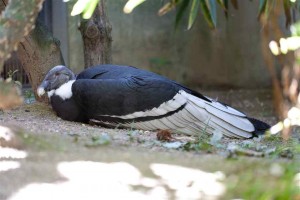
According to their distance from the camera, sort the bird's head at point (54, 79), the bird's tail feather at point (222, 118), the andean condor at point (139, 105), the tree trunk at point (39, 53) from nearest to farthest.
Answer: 1. the andean condor at point (139, 105)
2. the bird's tail feather at point (222, 118)
3. the bird's head at point (54, 79)
4. the tree trunk at point (39, 53)

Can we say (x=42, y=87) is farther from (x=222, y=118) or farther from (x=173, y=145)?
(x=173, y=145)

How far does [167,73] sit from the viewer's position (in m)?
Answer: 8.63

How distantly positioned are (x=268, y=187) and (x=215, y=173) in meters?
0.31

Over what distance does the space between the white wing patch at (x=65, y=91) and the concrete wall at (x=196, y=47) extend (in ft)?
11.8

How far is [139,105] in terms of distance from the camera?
14.4ft

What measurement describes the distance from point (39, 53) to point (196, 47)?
167 inches

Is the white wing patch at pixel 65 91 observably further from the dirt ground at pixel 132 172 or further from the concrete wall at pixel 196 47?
the concrete wall at pixel 196 47

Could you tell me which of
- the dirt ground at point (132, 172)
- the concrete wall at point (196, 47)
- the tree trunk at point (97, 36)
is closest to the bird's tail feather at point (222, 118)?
the tree trunk at point (97, 36)

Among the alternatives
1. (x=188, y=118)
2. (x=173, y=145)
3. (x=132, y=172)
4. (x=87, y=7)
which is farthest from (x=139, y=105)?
(x=87, y=7)

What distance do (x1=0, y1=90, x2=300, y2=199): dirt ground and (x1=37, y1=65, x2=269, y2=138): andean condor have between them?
54.3 inches

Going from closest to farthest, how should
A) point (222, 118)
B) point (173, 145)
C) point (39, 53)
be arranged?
point (173, 145) → point (222, 118) → point (39, 53)

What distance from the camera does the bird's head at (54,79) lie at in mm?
4672

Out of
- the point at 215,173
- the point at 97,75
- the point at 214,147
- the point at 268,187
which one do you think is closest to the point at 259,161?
the point at 215,173

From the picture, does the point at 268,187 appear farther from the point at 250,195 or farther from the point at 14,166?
the point at 14,166
